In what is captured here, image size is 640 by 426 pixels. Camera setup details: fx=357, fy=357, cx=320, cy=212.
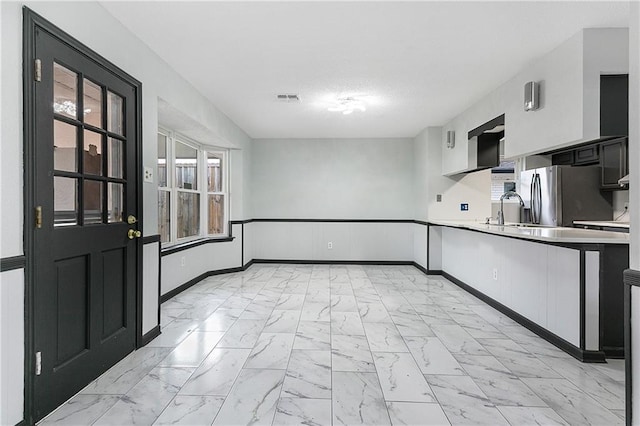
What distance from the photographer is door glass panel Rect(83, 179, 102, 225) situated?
223 cm

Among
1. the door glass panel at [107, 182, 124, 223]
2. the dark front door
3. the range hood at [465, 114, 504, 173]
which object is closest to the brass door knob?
the dark front door

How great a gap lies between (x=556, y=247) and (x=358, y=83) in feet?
7.90

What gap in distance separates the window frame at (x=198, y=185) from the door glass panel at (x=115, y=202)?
1.90 metres

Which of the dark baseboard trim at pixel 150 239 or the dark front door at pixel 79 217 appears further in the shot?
the dark baseboard trim at pixel 150 239

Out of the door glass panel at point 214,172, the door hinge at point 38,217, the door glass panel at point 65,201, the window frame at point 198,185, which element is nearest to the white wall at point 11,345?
the door hinge at point 38,217

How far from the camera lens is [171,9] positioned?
94.0 inches

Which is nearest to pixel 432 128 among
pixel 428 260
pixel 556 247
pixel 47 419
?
pixel 428 260

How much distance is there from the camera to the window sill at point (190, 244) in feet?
13.9

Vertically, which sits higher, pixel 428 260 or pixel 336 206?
pixel 336 206

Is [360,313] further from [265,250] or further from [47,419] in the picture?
[265,250]

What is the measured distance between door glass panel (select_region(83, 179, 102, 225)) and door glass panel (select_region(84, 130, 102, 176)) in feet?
0.25

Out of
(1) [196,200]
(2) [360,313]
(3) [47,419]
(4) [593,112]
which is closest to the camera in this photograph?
(3) [47,419]

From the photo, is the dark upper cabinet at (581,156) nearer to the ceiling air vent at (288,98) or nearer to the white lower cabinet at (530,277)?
the white lower cabinet at (530,277)

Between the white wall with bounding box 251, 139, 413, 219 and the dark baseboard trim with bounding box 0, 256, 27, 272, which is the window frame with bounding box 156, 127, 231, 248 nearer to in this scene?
the white wall with bounding box 251, 139, 413, 219
